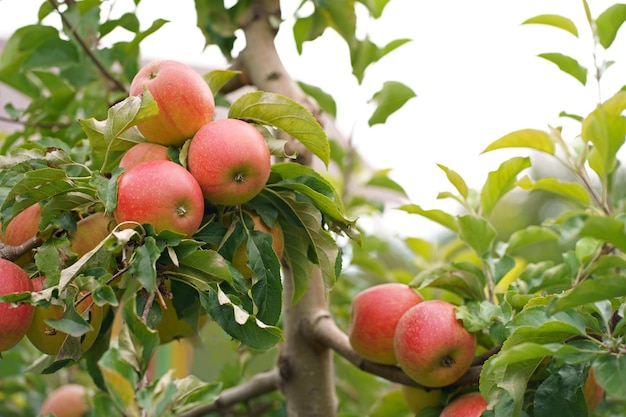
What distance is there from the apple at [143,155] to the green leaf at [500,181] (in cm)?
49

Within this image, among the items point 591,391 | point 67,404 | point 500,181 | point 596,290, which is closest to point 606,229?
point 596,290

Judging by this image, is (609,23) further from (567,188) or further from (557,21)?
(567,188)

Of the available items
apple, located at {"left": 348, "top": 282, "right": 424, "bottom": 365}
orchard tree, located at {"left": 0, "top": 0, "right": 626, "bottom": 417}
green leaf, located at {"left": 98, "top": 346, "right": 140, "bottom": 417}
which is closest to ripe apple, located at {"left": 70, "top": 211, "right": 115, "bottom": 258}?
orchard tree, located at {"left": 0, "top": 0, "right": 626, "bottom": 417}

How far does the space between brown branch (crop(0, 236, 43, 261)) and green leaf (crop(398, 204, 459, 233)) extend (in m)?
0.50

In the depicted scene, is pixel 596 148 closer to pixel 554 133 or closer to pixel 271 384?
pixel 554 133

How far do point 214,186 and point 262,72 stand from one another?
20.3 inches

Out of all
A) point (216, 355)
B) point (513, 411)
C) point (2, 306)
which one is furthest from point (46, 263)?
point (216, 355)

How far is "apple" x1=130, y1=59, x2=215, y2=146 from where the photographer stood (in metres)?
0.83

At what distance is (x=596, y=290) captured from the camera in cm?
66

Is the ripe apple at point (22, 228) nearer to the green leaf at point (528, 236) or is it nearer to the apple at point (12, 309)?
the apple at point (12, 309)

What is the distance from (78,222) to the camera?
82cm

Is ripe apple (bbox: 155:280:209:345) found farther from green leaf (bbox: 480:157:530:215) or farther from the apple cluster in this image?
green leaf (bbox: 480:157:530:215)

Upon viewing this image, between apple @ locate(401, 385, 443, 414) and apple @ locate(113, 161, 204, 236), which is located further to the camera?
apple @ locate(401, 385, 443, 414)

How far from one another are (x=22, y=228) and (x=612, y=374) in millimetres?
612
